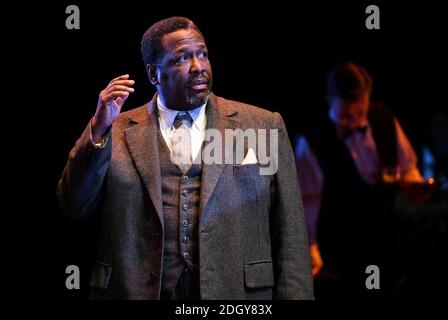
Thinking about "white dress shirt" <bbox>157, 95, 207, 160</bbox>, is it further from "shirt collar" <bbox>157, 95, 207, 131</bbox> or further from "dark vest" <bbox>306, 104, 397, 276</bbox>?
"dark vest" <bbox>306, 104, 397, 276</bbox>

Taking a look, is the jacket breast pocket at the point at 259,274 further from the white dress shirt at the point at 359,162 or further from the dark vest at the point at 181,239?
the white dress shirt at the point at 359,162

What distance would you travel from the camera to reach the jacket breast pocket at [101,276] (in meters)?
3.04

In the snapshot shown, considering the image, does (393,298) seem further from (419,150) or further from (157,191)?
(157,191)

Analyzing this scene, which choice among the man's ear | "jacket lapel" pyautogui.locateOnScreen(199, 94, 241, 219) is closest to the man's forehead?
the man's ear

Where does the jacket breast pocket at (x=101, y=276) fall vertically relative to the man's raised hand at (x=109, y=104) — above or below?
below

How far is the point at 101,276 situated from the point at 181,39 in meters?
0.95

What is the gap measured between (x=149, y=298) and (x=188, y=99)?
0.76 meters

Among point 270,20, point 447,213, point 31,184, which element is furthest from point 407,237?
point 31,184

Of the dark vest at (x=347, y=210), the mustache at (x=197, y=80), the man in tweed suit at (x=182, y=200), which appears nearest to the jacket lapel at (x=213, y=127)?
the man in tweed suit at (x=182, y=200)

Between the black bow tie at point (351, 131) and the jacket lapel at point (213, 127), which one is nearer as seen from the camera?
the jacket lapel at point (213, 127)

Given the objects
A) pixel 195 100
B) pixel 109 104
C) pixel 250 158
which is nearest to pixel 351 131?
pixel 250 158

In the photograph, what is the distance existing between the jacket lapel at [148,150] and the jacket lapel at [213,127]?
16 centimetres

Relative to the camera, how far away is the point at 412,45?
16.1 feet

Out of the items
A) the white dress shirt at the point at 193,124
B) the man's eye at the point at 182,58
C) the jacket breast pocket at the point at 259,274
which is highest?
the man's eye at the point at 182,58
